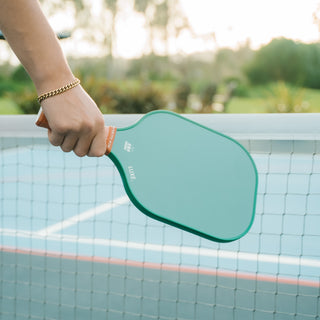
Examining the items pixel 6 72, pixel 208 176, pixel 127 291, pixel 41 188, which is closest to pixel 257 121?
pixel 208 176

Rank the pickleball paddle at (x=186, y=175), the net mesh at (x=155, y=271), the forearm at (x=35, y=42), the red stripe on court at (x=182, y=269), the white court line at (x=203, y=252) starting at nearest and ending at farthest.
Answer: the forearm at (x=35, y=42) < the pickleball paddle at (x=186, y=175) < the net mesh at (x=155, y=271) < the red stripe on court at (x=182, y=269) < the white court line at (x=203, y=252)

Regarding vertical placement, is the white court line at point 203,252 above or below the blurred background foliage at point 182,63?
below

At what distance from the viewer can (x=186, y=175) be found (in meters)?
1.38

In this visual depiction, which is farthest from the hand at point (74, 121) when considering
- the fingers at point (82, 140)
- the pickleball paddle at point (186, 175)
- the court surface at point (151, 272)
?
the court surface at point (151, 272)

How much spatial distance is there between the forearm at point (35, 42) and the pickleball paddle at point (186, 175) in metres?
0.30

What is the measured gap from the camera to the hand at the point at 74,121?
0.87 m

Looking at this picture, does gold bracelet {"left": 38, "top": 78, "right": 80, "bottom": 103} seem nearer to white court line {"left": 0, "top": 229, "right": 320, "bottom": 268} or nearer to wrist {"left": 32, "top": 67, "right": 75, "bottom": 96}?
wrist {"left": 32, "top": 67, "right": 75, "bottom": 96}

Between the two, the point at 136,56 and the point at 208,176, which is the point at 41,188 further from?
the point at 136,56

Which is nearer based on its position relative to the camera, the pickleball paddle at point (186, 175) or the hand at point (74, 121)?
the hand at point (74, 121)

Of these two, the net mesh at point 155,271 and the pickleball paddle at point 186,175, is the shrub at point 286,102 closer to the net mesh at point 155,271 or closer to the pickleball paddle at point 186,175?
the net mesh at point 155,271

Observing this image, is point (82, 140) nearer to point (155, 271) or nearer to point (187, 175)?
point (187, 175)

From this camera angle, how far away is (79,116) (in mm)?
868

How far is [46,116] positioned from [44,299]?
7.92 feet

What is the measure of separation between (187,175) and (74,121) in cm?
60
